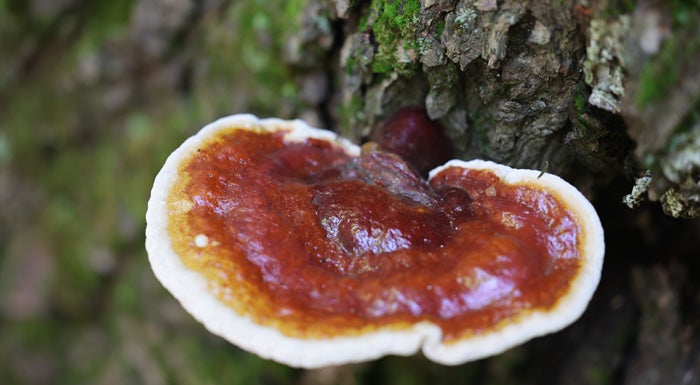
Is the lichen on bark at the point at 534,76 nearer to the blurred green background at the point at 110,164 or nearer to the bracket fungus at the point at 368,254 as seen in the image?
the bracket fungus at the point at 368,254

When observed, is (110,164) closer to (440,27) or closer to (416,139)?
(416,139)

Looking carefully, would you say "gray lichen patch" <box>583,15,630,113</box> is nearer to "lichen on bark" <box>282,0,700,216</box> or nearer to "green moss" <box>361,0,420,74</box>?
"lichen on bark" <box>282,0,700,216</box>

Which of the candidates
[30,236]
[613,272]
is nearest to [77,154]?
[30,236]

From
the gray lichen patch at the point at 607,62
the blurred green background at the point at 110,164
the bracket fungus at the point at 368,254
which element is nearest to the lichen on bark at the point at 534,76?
the gray lichen patch at the point at 607,62

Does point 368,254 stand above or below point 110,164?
above

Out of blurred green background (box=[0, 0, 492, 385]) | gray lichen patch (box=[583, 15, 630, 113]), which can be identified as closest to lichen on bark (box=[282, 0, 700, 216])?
gray lichen patch (box=[583, 15, 630, 113])

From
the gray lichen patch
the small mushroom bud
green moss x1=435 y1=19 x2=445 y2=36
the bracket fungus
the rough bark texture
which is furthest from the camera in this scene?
the small mushroom bud

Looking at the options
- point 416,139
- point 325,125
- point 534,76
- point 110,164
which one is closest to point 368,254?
point 416,139

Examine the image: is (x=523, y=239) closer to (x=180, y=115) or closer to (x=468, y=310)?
(x=468, y=310)
